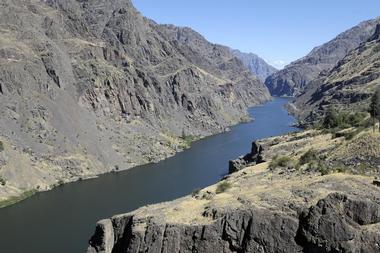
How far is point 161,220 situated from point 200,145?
→ 131149mm

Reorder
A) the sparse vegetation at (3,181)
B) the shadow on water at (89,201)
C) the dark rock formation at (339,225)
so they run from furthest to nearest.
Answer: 1. the sparse vegetation at (3,181)
2. the shadow on water at (89,201)
3. the dark rock formation at (339,225)

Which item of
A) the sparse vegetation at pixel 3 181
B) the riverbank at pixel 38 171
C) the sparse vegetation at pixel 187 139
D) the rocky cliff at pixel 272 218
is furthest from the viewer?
the sparse vegetation at pixel 187 139

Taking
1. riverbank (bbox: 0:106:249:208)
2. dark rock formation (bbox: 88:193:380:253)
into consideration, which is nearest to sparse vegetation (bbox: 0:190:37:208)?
riverbank (bbox: 0:106:249:208)

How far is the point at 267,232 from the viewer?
47.6 metres

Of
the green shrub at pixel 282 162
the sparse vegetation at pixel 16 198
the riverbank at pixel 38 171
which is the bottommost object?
the sparse vegetation at pixel 16 198

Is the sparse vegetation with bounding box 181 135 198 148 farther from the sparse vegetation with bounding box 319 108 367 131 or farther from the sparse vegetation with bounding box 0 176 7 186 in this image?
the sparse vegetation with bounding box 319 108 367 131

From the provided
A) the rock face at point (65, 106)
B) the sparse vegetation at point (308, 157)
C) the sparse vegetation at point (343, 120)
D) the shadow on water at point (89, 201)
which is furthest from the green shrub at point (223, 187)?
the rock face at point (65, 106)

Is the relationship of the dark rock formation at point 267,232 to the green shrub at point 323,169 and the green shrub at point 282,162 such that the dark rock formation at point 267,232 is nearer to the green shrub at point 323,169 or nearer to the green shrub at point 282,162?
the green shrub at point 323,169

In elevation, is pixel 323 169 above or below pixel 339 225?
above

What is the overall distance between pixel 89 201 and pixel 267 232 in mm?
64279

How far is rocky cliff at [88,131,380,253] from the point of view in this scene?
44.8 meters

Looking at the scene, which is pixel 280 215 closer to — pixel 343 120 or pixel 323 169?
pixel 323 169

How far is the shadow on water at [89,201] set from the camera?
81562mm

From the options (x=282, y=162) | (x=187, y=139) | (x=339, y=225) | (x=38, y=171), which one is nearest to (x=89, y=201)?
(x=38, y=171)
